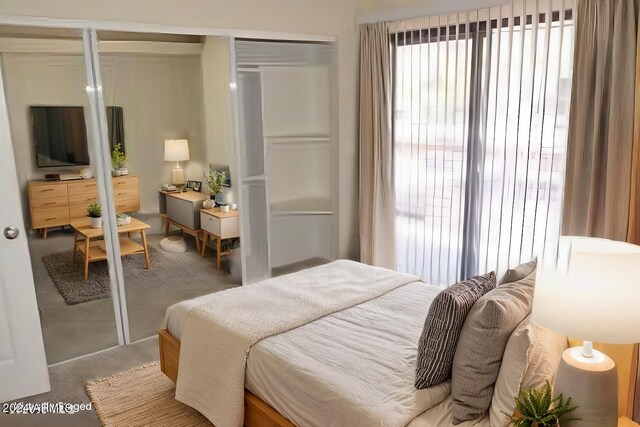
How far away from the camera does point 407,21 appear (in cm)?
399

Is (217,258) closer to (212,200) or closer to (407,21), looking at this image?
(212,200)

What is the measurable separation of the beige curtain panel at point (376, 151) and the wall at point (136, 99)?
55.1 inches

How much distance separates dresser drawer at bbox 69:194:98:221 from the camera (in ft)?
11.1

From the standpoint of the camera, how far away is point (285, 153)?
14.3 feet

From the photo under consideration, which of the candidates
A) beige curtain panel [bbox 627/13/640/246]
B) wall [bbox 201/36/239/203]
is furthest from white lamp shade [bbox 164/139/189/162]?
beige curtain panel [bbox 627/13/640/246]

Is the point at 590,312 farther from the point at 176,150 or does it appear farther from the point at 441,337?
the point at 176,150

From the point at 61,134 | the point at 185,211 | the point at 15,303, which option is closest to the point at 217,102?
the point at 185,211

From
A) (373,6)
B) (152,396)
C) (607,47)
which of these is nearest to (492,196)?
(607,47)

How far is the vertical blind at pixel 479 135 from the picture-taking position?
3223 mm

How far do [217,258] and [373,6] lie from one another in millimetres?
2392

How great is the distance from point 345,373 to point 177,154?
2.22 m

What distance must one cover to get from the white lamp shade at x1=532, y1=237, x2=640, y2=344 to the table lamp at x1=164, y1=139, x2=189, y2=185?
278cm

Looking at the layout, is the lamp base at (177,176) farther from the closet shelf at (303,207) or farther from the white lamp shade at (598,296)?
the white lamp shade at (598,296)

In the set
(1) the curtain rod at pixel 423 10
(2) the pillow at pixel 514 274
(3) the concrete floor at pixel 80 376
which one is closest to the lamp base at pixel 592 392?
(2) the pillow at pixel 514 274
